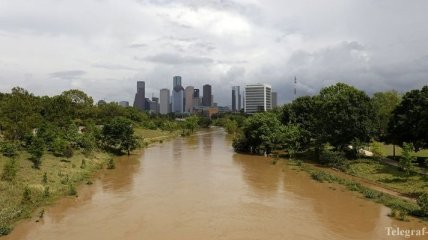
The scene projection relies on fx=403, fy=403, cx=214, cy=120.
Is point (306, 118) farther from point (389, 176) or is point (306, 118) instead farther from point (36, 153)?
point (36, 153)

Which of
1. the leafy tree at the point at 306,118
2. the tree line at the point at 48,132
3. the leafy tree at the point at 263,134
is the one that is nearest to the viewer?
the tree line at the point at 48,132

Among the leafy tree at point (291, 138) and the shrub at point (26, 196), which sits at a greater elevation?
the leafy tree at point (291, 138)

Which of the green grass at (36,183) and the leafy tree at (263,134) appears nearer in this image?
the green grass at (36,183)

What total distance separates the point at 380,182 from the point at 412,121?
29.9 ft

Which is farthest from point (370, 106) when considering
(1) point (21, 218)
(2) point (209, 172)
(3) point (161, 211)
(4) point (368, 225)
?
(1) point (21, 218)

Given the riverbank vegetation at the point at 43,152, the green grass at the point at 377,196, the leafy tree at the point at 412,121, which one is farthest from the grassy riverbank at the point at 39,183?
the leafy tree at the point at 412,121

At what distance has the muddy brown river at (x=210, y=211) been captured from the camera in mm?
22172

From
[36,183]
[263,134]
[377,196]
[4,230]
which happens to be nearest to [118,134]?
[263,134]

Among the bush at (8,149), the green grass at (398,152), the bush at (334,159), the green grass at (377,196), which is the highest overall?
the bush at (8,149)

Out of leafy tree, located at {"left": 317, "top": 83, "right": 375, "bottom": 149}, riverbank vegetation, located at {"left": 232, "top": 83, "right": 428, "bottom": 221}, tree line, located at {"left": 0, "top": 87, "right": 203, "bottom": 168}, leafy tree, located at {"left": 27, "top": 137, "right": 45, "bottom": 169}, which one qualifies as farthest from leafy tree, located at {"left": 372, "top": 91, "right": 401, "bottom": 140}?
leafy tree, located at {"left": 27, "top": 137, "right": 45, "bottom": 169}

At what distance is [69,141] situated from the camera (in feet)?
153

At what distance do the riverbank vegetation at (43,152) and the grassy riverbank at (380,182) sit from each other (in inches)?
871

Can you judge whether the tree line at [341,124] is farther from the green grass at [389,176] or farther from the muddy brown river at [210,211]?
the muddy brown river at [210,211]

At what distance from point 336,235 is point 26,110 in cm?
3337
